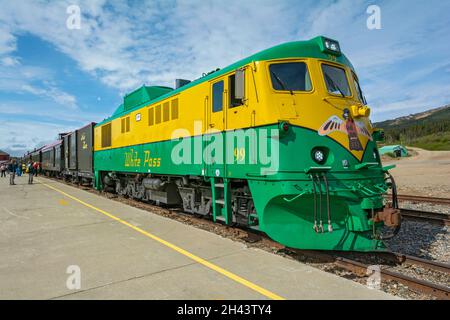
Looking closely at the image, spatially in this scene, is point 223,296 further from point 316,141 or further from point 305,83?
point 305,83

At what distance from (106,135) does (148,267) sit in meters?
12.0

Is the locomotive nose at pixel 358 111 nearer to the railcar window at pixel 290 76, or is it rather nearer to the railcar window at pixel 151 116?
the railcar window at pixel 290 76

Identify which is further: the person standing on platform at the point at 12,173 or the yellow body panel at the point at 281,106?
the person standing on platform at the point at 12,173

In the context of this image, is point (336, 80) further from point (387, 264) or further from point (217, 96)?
point (387, 264)

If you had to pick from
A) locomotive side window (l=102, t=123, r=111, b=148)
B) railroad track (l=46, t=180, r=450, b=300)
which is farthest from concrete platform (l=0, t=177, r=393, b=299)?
locomotive side window (l=102, t=123, r=111, b=148)

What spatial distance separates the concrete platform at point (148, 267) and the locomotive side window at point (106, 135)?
24.1ft

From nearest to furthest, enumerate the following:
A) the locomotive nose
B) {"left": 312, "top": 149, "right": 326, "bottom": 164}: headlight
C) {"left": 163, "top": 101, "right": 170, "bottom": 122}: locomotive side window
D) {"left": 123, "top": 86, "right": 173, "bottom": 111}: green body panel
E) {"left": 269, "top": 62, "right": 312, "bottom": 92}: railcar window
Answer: {"left": 312, "top": 149, "right": 326, "bottom": 164}: headlight, {"left": 269, "top": 62, "right": 312, "bottom": 92}: railcar window, the locomotive nose, {"left": 163, "top": 101, "right": 170, "bottom": 122}: locomotive side window, {"left": 123, "top": 86, "right": 173, "bottom": 111}: green body panel

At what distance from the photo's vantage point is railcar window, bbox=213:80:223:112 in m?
7.11

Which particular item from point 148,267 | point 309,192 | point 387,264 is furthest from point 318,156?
point 148,267

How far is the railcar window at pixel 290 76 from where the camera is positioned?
19.4 ft

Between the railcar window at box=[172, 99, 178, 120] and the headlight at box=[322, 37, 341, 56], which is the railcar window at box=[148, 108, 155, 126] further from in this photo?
the headlight at box=[322, 37, 341, 56]

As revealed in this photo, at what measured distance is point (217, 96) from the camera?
725 centimetres

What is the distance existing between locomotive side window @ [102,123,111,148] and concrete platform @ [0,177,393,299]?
7.36m

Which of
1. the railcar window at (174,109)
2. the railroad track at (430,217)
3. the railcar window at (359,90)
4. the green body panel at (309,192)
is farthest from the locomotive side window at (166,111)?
the railroad track at (430,217)
